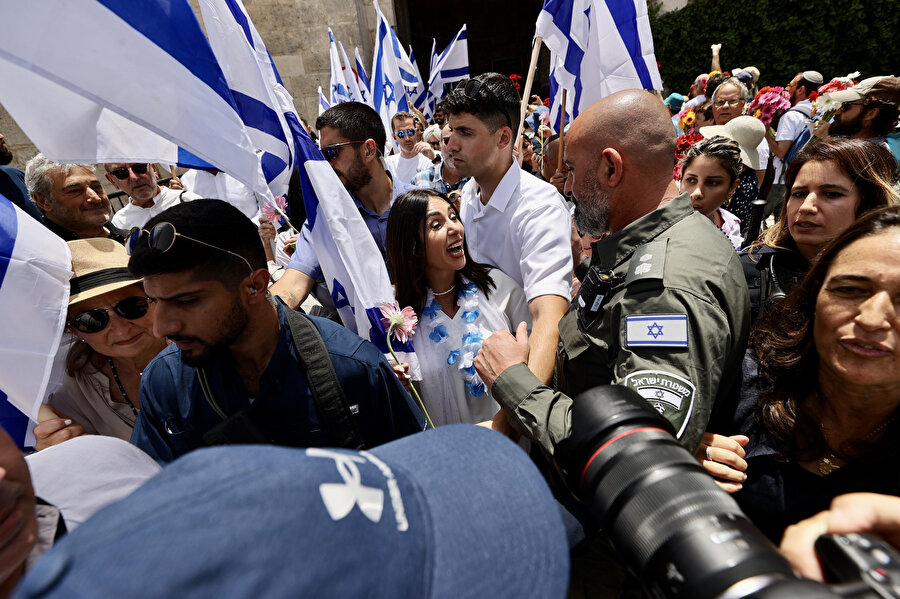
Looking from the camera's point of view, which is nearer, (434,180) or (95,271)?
(95,271)

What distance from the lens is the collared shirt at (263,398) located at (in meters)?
1.64

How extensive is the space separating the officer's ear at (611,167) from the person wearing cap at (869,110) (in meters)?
3.10

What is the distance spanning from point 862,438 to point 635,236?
894 millimetres

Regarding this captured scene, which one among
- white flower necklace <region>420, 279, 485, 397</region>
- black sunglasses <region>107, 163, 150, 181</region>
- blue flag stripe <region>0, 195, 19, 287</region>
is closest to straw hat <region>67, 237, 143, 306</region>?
blue flag stripe <region>0, 195, 19, 287</region>

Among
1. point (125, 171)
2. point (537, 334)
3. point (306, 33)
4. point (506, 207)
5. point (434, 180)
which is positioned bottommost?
point (537, 334)

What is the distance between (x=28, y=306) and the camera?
5.46ft

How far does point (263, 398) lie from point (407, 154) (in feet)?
18.5

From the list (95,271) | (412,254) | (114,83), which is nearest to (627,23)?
(412,254)

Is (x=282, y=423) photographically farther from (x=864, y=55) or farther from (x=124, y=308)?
→ (x=864, y=55)

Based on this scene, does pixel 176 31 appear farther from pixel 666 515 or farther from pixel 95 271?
pixel 666 515

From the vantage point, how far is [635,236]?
1.67 m

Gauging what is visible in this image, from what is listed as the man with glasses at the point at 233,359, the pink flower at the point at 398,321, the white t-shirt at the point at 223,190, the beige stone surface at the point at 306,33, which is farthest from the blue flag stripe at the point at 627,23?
the beige stone surface at the point at 306,33

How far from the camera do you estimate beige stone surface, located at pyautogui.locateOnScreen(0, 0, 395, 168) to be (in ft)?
38.1

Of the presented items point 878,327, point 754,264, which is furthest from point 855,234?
point 754,264
